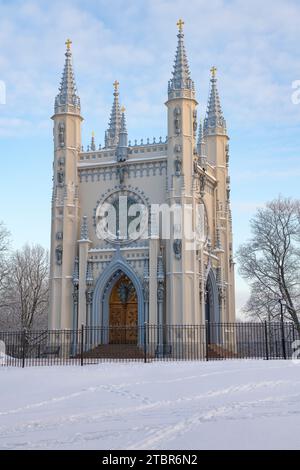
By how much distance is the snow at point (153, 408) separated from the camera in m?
10.0

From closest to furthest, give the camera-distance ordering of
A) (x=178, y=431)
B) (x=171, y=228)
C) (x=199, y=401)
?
1. (x=178, y=431)
2. (x=199, y=401)
3. (x=171, y=228)

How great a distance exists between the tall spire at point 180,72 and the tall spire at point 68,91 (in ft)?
19.8

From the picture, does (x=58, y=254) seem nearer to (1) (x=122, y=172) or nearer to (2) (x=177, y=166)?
(1) (x=122, y=172)

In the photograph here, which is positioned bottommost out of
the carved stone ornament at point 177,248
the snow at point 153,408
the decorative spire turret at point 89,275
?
the snow at point 153,408

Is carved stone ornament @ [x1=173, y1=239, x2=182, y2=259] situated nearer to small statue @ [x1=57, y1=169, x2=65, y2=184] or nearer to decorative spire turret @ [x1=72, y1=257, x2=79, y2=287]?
decorative spire turret @ [x1=72, y1=257, x2=79, y2=287]

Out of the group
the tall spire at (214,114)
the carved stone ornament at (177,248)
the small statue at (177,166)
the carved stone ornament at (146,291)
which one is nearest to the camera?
the carved stone ornament at (177,248)

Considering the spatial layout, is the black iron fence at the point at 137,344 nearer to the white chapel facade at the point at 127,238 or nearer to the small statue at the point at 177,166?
the white chapel facade at the point at 127,238

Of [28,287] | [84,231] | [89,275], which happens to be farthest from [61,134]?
[28,287]

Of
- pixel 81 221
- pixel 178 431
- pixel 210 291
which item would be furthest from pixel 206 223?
pixel 178 431

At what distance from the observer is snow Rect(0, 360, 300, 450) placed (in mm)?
10039

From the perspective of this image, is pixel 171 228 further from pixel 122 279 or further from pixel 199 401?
pixel 199 401

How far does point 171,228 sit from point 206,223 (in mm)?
4777

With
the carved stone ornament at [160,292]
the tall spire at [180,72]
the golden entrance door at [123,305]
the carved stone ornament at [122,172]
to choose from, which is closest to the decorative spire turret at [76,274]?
the golden entrance door at [123,305]

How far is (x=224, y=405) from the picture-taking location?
13266mm
